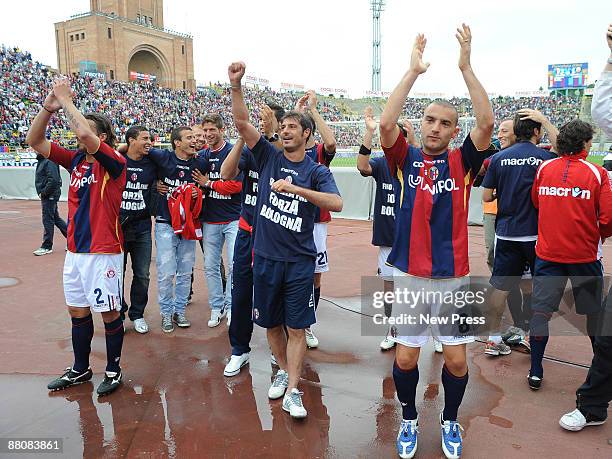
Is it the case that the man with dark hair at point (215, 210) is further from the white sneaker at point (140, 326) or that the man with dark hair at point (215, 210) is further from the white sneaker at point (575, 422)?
the white sneaker at point (575, 422)

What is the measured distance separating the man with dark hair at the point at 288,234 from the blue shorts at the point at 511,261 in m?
1.72

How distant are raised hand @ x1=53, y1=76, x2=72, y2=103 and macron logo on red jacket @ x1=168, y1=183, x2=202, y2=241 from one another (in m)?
1.65

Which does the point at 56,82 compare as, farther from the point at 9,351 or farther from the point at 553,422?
the point at 553,422

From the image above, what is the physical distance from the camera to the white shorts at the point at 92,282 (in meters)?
3.81

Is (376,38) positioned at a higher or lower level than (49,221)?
higher

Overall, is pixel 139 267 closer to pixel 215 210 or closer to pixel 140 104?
pixel 215 210

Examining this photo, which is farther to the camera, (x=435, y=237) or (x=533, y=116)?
(x=533, y=116)

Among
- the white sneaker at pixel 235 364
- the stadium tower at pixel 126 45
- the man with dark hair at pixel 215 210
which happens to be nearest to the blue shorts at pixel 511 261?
the white sneaker at pixel 235 364

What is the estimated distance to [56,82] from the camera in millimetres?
3615

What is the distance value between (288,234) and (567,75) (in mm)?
67410

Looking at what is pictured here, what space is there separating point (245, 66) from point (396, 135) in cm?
117

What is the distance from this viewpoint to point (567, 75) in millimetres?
60094

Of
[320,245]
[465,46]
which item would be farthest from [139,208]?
[465,46]

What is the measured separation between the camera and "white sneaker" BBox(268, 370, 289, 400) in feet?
12.3
